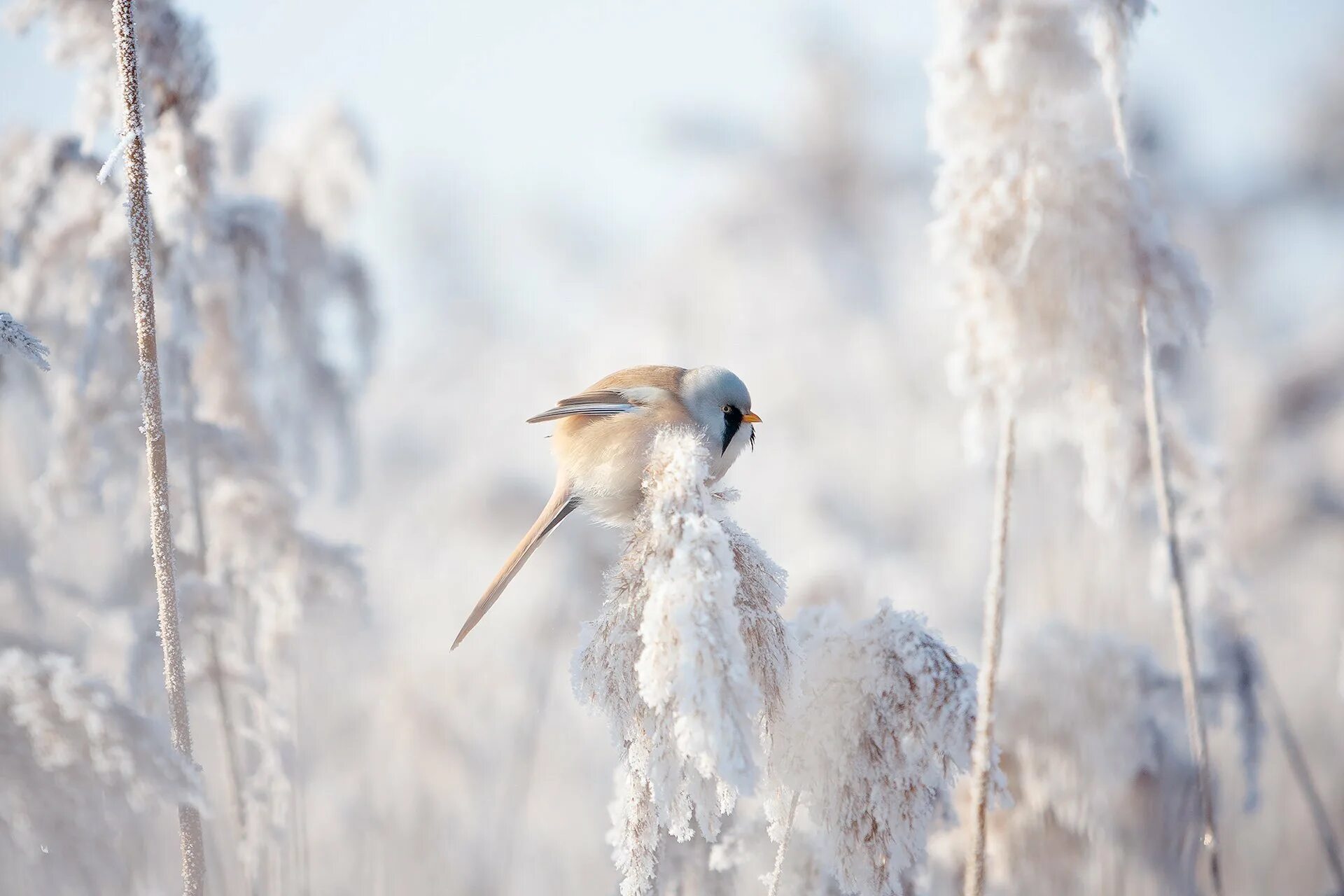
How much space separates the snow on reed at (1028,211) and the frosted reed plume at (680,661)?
2.72ft

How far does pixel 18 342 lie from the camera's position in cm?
183

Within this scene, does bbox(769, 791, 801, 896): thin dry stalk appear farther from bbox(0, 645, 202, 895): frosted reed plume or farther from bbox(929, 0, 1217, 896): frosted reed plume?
bbox(0, 645, 202, 895): frosted reed plume

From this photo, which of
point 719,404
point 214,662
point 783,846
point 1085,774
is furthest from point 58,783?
point 1085,774

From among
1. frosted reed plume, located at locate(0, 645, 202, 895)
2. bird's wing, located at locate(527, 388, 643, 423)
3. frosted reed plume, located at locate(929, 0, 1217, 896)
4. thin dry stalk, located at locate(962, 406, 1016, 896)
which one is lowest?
frosted reed plume, located at locate(0, 645, 202, 895)

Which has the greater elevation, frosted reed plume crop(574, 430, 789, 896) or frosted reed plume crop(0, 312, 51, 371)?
frosted reed plume crop(0, 312, 51, 371)

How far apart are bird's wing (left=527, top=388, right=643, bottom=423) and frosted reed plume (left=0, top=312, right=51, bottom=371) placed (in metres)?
1.00

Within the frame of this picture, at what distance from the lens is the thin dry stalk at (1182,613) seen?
2.33 m

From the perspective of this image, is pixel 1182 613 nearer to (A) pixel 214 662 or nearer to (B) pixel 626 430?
(B) pixel 626 430

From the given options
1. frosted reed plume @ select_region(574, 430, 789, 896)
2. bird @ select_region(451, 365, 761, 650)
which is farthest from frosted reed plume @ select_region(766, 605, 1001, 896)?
bird @ select_region(451, 365, 761, 650)

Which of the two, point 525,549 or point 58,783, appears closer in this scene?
point 525,549

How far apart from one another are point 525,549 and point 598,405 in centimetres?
41

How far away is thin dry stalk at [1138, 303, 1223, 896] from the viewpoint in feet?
7.64

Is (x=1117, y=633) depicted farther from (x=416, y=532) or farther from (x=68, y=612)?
(x=416, y=532)

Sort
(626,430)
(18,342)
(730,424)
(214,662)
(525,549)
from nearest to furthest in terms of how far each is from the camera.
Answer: (18,342), (525,549), (626,430), (730,424), (214,662)
